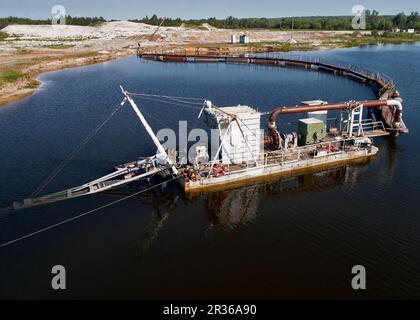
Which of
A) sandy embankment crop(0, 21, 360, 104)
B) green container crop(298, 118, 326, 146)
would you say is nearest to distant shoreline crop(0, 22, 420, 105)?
sandy embankment crop(0, 21, 360, 104)

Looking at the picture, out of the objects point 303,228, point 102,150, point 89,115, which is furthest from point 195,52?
point 303,228

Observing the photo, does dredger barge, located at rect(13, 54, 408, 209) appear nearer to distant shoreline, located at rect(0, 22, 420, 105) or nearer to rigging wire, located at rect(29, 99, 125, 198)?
rigging wire, located at rect(29, 99, 125, 198)

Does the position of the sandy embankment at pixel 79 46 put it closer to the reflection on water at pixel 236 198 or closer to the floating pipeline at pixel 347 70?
the floating pipeline at pixel 347 70

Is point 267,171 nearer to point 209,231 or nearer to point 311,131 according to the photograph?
point 311,131

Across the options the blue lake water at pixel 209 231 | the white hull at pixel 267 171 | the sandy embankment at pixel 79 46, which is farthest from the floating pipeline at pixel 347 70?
the sandy embankment at pixel 79 46

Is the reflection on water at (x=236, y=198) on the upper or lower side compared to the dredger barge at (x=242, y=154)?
lower

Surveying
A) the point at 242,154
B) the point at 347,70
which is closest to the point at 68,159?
the point at 242,154
